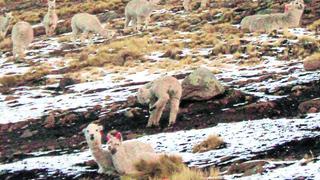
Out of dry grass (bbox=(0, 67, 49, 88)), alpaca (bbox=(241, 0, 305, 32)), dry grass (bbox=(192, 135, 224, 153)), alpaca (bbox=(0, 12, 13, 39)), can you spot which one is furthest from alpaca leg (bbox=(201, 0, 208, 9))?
dry grass (bbox=(192, 135, 224, 153))

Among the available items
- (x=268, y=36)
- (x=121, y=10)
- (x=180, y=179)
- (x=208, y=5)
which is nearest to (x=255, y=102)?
(x=180, y=179)

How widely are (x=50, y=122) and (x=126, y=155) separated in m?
6.72

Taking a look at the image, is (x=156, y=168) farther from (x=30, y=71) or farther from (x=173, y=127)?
(x=30, y=71)

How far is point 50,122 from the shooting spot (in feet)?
60.0

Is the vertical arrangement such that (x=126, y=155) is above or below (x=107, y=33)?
above

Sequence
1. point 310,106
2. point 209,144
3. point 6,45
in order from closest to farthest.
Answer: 1. point 209,144
2. point 310,106
3. point 6,45

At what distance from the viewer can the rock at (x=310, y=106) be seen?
48.9 ft

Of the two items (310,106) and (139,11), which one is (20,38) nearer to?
(139,11)

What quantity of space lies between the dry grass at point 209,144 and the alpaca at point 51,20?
22.2 meters

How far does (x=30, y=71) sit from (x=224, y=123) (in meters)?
13.4

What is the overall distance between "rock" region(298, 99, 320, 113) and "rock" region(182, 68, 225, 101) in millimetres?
2926

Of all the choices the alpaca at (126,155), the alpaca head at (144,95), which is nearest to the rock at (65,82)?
the alpaca head at (144,95)

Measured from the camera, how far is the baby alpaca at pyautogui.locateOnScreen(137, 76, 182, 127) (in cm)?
1530

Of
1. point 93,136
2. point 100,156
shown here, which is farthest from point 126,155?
point 93,136
